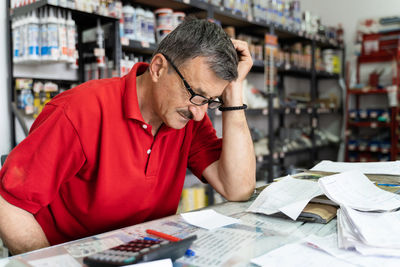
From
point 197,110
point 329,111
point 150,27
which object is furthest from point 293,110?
point 197,110

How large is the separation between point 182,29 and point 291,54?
3.80 meters

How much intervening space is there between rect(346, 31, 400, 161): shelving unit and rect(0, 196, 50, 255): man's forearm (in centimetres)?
483

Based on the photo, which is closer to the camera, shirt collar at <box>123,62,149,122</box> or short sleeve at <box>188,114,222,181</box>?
shirt collar at <box>123,62,149,122</box>

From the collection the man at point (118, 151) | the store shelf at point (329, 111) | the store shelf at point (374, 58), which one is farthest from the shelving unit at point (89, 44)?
the store shelf at point (374, 58)

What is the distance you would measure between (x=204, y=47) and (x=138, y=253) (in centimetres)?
64

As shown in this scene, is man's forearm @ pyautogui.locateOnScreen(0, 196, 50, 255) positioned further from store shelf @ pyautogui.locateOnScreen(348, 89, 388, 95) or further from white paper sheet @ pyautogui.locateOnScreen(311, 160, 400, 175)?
store shelf @ pyautogui.locateOnScreen(348, 89, 388, 95)

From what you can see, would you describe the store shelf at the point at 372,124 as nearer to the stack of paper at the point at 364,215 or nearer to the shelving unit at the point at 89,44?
the shelving unit at the point at 89,44

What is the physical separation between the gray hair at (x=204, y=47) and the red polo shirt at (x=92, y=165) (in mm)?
218

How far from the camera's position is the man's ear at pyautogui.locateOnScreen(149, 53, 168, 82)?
1.17m

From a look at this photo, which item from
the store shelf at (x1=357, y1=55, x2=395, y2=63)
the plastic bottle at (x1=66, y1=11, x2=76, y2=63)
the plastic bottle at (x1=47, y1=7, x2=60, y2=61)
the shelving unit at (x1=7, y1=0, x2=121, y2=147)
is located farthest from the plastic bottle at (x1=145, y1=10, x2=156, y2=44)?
the store shelf at (x1=357, y1=55, x2=395, y2=63)

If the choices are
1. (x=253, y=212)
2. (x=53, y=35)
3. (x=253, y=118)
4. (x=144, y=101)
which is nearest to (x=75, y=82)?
(x=53, y=35)

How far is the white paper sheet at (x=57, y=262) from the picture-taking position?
0.73 m

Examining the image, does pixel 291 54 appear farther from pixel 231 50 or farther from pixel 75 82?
pixel 231 50

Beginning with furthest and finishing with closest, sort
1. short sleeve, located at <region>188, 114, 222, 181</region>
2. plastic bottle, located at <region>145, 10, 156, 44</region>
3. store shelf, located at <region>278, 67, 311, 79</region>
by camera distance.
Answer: store shelf, located at <region>278, 67, 311, 79</region> < plastic bottle, located at <region>145, 10, 156, 44</region> < short sleeve, located at <region>188, 114, 222, 181</region>
